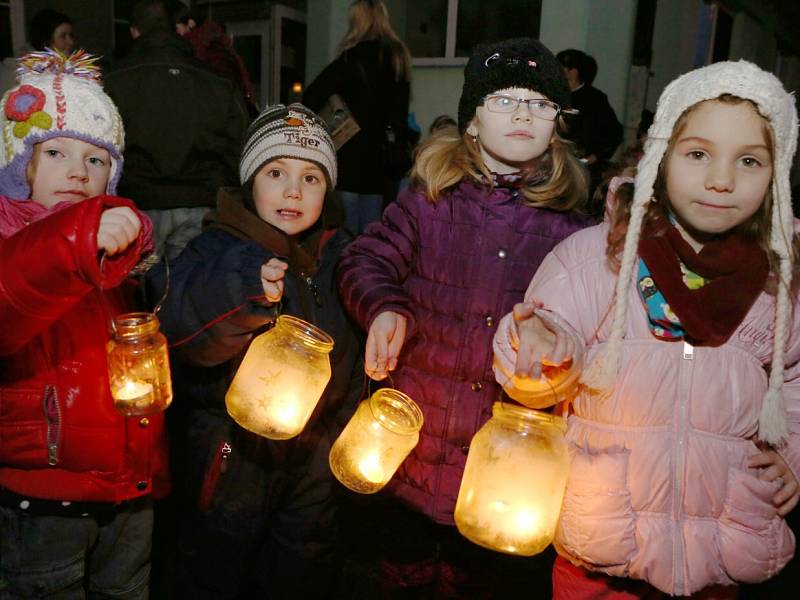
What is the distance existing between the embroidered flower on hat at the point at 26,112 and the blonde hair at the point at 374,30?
3208 mm

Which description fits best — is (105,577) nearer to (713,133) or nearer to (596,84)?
(713,133)

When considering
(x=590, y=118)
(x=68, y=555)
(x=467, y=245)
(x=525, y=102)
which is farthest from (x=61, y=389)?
(x=590, y=118)

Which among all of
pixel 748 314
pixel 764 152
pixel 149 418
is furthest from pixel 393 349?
pixel 764 152

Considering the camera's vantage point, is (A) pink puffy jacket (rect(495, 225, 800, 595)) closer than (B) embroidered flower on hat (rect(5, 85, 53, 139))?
Yes

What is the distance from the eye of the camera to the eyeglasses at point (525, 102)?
7.54 ft

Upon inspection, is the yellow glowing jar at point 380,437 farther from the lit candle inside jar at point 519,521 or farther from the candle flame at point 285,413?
the lit candle inside jar at point 519,521

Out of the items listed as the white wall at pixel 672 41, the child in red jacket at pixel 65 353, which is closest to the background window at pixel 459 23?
the white wall at pixel 672 41

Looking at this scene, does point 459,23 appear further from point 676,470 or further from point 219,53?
point 676,470

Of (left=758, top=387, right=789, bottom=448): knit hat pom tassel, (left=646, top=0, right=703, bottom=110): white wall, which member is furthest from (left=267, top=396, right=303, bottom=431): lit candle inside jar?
(left=646, top=0, right=703, bottom=110): white wall

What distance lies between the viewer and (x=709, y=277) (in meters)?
1.92

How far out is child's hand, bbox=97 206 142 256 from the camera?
5.47 ft

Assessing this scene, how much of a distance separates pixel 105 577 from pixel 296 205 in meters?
1.44

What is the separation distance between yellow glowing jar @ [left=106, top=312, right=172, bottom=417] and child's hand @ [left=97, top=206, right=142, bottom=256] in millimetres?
263

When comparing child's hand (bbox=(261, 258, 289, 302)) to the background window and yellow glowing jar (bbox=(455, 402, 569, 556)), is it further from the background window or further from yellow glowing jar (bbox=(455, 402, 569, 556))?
the background window
